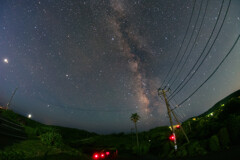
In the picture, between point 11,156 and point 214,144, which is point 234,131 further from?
point 11,156

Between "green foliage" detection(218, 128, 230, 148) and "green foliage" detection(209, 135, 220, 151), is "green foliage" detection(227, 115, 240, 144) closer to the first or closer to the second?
"green foliage" detection(218, 128, 230, 148)

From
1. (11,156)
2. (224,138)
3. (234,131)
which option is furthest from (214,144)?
(11,156)

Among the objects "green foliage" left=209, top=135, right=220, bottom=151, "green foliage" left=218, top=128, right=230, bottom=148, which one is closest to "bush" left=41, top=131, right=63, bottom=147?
"green foliage" left=209, top=135, right=220, bottom=151

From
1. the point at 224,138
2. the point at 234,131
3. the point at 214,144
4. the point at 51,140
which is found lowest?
the point at 214,144

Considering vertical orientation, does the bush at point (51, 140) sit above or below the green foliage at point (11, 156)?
above

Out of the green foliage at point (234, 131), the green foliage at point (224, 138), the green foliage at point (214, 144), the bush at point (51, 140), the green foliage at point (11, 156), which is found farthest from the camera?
the green foliage at point (214, 144)

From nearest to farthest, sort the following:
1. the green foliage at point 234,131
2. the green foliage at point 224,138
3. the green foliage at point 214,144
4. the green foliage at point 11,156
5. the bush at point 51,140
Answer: the green foliage at point 11,156 < the bush at point 51,140 < the green foliage at point 234,131 < the green foliage at point 224,138 < the green foliage at point 214,144

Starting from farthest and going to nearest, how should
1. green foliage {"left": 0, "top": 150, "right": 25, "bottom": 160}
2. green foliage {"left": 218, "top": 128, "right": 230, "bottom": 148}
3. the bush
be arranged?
green foliage {"left": 218, "top": 128, "right": 230, "bottom": 148} → the bush → green foliage {"left": 0, "top": 150, "right": 25, "bottom": 160}

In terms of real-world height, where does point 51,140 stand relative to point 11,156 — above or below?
above

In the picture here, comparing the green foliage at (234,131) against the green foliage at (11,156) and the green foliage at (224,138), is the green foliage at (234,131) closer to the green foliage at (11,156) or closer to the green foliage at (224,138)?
the green foliage at (224,138)

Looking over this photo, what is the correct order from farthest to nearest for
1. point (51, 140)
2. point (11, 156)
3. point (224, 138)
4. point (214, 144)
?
point (214, 144)
point (224, 138)
point (51, 140)
point (11, 156)

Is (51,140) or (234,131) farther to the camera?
(234,131)

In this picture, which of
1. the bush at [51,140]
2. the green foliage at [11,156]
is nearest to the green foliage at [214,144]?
the bush at [51,140]

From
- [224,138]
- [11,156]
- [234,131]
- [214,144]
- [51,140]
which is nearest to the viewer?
[11,156]
